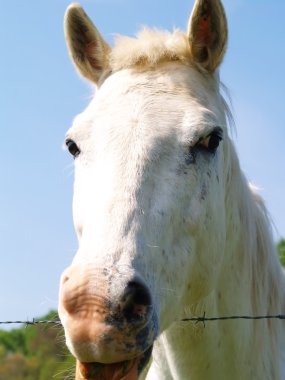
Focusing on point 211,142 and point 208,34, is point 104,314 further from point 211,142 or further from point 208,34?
point 208,34

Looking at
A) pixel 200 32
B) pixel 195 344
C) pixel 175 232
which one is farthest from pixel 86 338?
pixel 200 32

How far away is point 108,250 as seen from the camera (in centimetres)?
258

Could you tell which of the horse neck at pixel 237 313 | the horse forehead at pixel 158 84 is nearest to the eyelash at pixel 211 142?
the horse forehead at pixel 158 84

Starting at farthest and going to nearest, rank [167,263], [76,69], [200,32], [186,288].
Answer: [76,69], [200,32], [186,288], [167,263]

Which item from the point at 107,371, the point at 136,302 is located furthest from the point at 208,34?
the point at 107,371

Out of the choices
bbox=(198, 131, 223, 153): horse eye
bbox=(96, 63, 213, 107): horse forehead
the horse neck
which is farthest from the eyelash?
the horse neck

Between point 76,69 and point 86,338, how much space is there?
2.32m

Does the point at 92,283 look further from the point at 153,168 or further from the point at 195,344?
the point at 195,344

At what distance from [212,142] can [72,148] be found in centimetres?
81

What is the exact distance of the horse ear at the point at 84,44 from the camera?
4.07m

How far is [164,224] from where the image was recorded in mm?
2965

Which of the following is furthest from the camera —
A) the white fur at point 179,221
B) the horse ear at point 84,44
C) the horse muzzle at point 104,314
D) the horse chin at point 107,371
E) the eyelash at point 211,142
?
the horse ear at point 84,44

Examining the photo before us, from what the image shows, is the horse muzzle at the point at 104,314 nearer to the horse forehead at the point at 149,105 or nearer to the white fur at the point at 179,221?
the white fur at the point at 179,221

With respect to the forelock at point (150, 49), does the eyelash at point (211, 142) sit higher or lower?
lower
